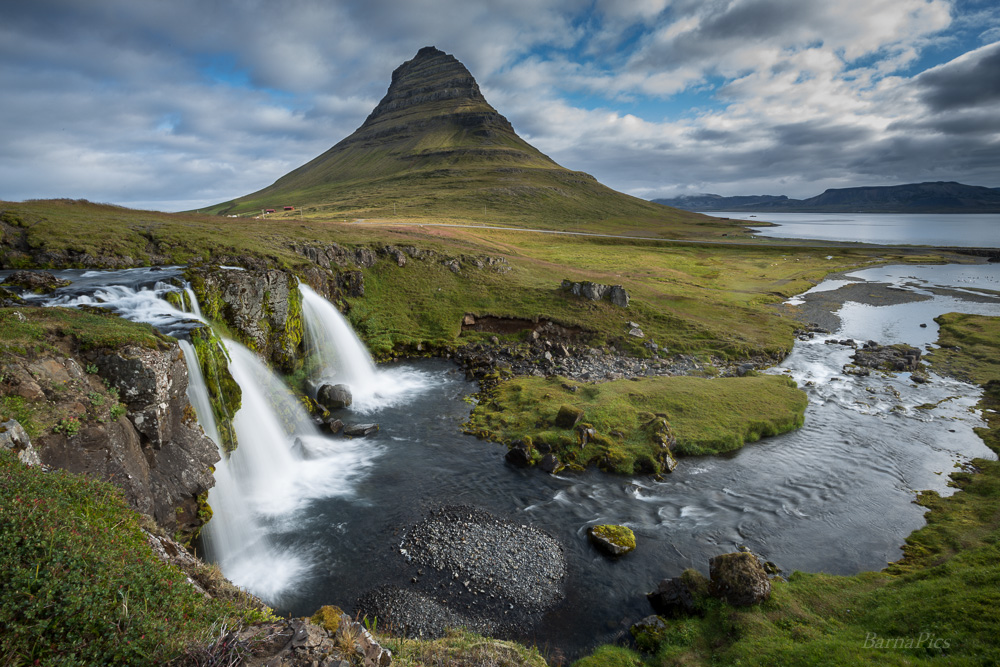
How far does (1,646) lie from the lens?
20.6 feet

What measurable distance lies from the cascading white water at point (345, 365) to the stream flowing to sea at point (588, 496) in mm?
1580

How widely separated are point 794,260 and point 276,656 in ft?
474

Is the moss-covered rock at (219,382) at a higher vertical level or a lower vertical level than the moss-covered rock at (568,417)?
higher

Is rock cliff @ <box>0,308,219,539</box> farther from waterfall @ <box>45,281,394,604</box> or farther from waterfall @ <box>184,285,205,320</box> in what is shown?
waterfall @ <box>184,285,205,320</box>

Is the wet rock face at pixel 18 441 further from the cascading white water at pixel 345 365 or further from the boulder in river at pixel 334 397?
the cascading white water at pixel 345 365

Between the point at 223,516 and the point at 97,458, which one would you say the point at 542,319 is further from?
the point at 97,458

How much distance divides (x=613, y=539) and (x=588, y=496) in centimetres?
382

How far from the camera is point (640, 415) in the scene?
29.1 meters

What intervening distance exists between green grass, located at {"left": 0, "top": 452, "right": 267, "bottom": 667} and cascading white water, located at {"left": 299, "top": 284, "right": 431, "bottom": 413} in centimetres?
2434

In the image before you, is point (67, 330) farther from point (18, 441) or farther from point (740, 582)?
point (740, 582)

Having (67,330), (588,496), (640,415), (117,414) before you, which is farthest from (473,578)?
(67,330)

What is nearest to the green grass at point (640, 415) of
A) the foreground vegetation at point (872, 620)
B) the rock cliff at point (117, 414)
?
the foreground vegetation at point (872, 620)

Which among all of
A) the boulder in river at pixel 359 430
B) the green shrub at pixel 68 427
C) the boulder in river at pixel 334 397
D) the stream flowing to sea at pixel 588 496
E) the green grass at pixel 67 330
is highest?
the green grass at pixel 67 330

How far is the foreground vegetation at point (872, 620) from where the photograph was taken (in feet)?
35.9
